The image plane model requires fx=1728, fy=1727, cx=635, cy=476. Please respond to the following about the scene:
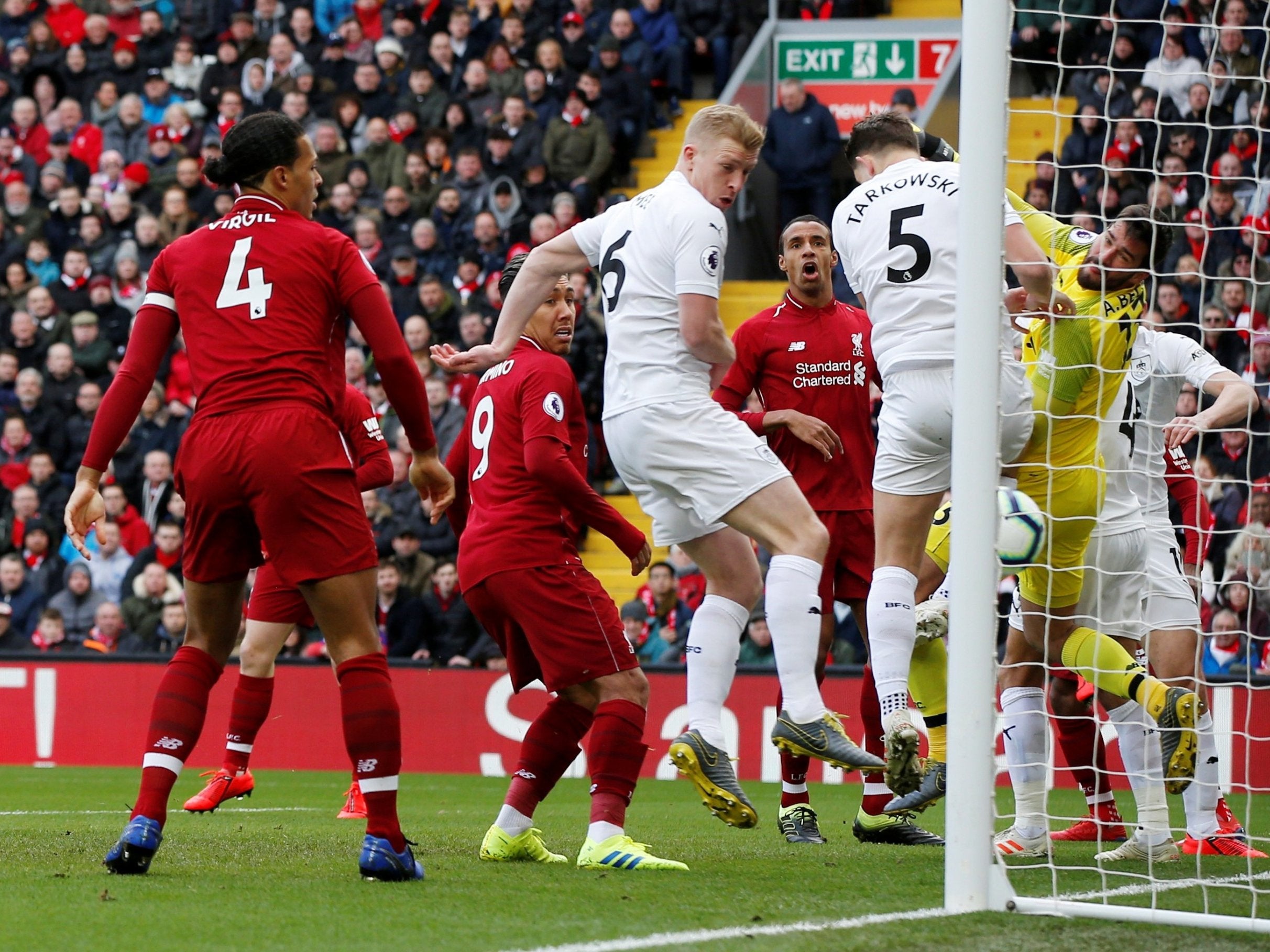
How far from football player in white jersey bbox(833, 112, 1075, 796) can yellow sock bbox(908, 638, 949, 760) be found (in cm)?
74

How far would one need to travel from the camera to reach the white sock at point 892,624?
223 inches

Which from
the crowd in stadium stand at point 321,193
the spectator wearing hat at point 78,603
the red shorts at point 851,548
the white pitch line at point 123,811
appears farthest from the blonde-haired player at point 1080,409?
the spectator wearing hat at point 78,603

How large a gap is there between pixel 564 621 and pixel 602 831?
68 cm

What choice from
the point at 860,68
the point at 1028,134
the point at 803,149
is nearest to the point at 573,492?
the point at 803,149

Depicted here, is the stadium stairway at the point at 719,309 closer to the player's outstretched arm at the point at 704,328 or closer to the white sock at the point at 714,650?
the white sock at the point at 714,650

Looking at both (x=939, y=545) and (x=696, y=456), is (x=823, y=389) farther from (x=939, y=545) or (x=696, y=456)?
(x=696, y=456)

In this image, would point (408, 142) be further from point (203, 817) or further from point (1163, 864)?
point (1163, 864)

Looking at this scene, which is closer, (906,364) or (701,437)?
(701,437)

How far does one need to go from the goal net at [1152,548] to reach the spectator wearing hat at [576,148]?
5.15m

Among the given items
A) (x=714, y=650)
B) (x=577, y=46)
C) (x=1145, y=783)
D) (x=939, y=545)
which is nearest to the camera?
(x=714, y=650)

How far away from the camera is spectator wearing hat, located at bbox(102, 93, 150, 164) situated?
17.3 meters

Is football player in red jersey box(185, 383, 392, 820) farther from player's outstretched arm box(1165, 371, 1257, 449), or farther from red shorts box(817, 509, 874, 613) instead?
player's outstretched arm box(1165, 371, 1257, 449)

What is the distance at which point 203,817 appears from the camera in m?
7.66

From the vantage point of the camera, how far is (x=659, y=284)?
18.4 feet
